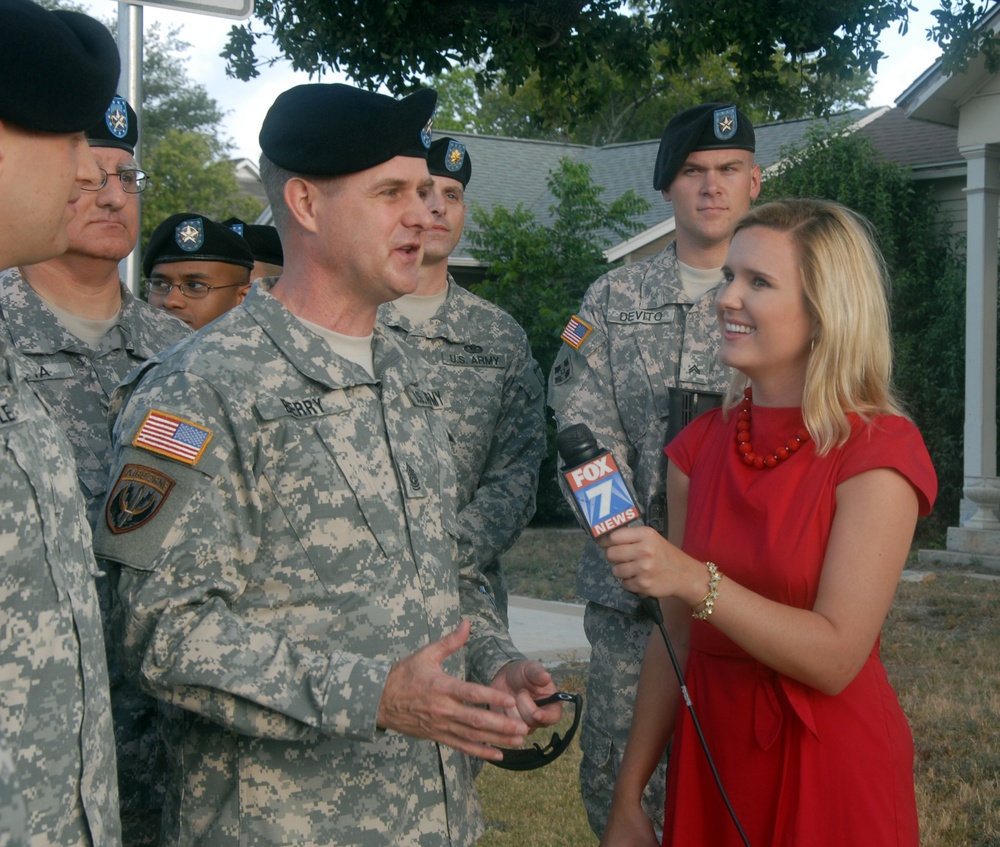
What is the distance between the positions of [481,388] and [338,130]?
1.85 meters

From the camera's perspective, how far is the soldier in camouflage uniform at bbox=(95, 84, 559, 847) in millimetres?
A: 2061

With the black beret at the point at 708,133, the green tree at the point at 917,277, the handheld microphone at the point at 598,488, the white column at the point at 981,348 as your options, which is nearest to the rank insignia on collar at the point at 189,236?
the black beret at the point at 708,133

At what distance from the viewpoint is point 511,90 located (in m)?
7.17

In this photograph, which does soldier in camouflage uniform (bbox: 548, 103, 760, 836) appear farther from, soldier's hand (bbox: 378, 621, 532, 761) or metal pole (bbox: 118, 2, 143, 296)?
soldier's hand (bbox: 378, 621, 532, 761)

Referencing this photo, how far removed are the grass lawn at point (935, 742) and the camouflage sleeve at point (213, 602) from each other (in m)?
3.30

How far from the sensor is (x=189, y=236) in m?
4.84

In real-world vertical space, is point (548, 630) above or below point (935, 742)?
below

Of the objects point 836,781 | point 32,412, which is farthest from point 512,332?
point 32,412

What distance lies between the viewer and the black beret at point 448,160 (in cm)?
450

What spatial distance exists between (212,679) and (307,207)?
1.03 metres

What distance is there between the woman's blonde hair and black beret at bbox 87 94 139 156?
77.1 inches

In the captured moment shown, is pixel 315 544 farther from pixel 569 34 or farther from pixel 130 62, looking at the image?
pixel 569 34

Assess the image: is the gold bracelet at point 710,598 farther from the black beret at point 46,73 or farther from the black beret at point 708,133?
the black beret at point 708,133

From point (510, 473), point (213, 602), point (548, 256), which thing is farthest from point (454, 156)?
point (548, 256)
